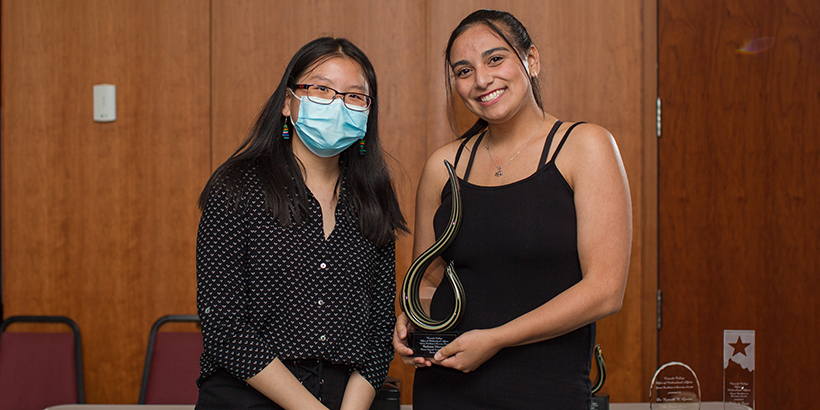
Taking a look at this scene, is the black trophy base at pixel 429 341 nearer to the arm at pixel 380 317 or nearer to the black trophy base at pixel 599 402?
the arm at pixel 380 317

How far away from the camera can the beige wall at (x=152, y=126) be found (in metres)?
2.51

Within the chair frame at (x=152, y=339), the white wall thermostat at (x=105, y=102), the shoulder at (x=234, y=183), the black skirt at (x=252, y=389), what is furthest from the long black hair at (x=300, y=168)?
the white wall thermostat at (x=105, y=102)

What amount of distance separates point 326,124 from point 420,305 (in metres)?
0.51

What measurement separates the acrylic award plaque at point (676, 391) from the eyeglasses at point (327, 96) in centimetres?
128

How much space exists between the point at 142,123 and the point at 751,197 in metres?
2.65

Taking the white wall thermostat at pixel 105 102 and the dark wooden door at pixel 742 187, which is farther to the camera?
the white wall thermostat at pixel 105 102

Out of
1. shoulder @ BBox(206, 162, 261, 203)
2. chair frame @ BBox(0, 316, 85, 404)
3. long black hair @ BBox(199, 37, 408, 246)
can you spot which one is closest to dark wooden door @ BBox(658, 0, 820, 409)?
long black hair @ BBox(199, 37, 408, 246)

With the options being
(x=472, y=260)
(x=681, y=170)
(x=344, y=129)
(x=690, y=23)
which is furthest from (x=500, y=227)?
(x=690, y=23)

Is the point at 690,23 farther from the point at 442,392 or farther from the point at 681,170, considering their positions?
the point at 442,392

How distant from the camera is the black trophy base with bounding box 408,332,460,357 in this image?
1.27 m

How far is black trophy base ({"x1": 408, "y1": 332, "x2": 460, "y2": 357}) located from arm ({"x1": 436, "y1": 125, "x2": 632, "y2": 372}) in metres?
0.03

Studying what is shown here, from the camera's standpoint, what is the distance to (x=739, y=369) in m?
1.85

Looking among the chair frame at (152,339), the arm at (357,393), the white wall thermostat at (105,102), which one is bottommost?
the chair frame at (152,339)

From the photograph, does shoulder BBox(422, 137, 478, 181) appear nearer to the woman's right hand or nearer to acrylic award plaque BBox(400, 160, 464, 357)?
acrylic award plaque BBox(400, 160, 464, 357)
